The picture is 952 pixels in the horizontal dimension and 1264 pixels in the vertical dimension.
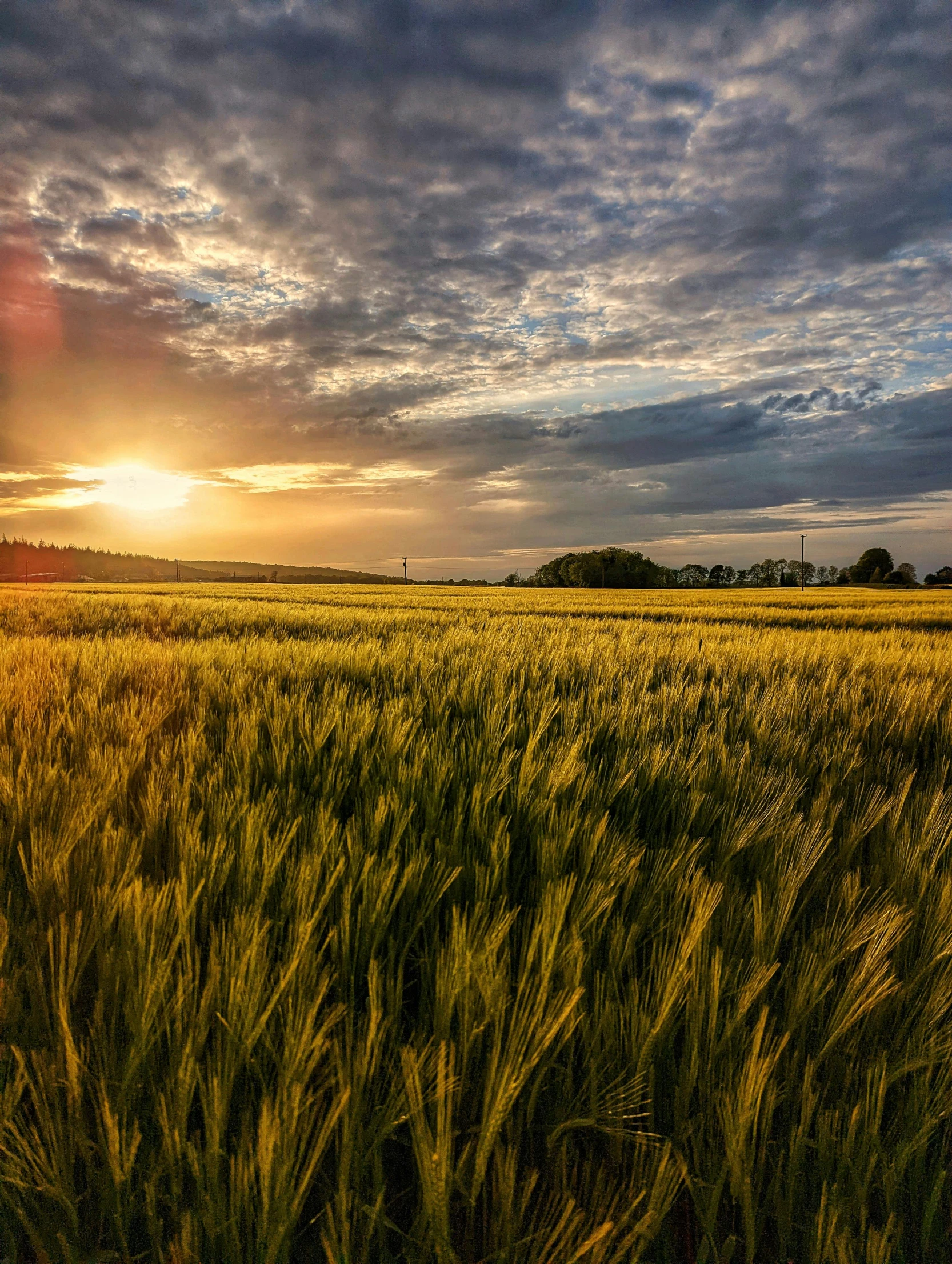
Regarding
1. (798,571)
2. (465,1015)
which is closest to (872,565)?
(798,571)

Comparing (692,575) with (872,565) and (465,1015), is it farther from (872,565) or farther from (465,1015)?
(465,1015)

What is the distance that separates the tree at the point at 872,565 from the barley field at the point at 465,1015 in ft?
368

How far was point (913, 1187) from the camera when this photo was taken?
2.26ft

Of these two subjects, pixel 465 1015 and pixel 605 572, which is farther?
pixel 605 572

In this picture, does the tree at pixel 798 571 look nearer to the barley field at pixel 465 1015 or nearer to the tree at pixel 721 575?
the tree at pixel 721 575

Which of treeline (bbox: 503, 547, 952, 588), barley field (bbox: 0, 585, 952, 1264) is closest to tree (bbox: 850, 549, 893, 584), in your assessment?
treeline (bbox: 503, 547, 952, 588)

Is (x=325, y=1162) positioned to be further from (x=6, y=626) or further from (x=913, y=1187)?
(x=6, y=626)

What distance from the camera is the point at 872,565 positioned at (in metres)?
98.1

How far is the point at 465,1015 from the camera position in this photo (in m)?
0.77

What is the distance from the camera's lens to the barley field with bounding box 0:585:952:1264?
64cm

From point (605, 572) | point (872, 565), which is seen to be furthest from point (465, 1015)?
point (872, 565)

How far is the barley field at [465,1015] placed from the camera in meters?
0.64

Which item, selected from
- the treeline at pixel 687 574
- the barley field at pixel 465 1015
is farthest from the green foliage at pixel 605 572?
the barley field at pixel 465 1015

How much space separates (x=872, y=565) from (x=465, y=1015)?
116 meters
